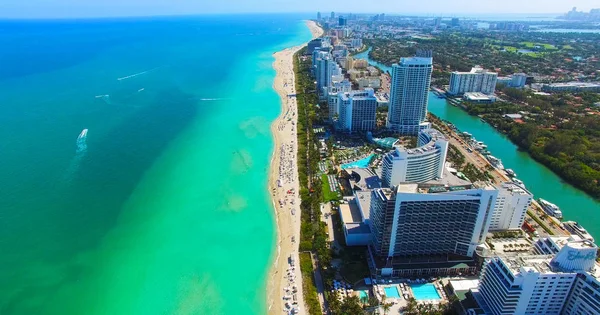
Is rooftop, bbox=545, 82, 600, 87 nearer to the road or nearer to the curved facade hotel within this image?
the curved facade hotel

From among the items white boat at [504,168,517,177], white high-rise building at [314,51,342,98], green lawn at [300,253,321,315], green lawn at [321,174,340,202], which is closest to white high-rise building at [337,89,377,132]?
green lawn at [321,174,340,202]

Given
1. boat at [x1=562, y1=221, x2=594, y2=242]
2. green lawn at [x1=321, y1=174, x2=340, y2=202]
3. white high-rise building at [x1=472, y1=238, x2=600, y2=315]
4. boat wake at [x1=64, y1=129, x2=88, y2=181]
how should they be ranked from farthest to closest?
boat wake at [x1=64, y1=129, x2=88, y2=181], green lawn at [x1=321, y1=174, x2=340, y2=202], boat at [x1=562, y1=221, x2=594, y2=242], white high-rise building at [x1=472, y1=238, x2=600, y2=315]

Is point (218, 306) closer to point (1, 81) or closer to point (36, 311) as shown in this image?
point (36, 311)

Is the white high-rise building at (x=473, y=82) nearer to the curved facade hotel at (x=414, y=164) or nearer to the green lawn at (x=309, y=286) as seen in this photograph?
the curved facade hotel at (x=414, y=164)

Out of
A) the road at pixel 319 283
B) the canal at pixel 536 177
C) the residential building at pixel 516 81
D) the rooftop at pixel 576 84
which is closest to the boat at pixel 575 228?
the canal at pixel 536 177

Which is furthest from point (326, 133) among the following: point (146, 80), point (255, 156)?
point (146, 80)

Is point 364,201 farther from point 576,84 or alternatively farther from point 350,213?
point 576,84
